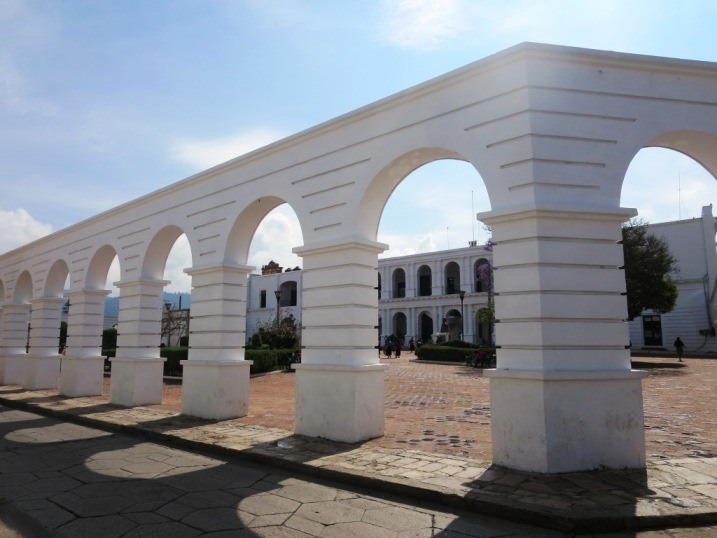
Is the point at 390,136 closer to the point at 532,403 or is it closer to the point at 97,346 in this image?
the point at 532,403

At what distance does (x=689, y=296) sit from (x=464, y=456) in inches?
1392

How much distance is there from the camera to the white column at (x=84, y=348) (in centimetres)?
1388

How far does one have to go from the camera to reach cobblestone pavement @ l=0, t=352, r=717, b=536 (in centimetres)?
457

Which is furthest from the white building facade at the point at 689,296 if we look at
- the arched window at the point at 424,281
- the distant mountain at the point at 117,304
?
the distant mountain at the point at 117,304

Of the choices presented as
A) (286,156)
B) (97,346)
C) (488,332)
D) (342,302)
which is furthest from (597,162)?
(488,332)

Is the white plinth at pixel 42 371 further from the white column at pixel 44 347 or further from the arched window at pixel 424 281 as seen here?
the arched window at pixel 424 281

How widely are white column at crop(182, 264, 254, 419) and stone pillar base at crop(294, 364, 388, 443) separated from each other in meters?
2.18

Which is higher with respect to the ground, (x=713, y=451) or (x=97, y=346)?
(x=97, y=346)

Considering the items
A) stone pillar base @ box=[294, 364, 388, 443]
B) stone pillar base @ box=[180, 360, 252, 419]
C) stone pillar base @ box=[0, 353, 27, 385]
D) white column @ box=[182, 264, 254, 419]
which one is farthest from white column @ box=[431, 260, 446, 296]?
stone pillar base @ box=[294, 364, 388, 443]

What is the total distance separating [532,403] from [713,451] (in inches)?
108

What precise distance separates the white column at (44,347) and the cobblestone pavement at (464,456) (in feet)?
7.89

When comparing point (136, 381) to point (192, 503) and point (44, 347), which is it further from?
point (192, 503)

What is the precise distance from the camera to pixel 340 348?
307 inches

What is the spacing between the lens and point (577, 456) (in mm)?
5738
